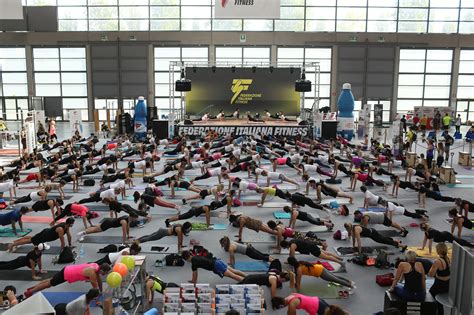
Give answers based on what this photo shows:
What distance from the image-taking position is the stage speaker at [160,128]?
2708 centimetres

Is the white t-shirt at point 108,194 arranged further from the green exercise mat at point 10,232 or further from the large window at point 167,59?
the large window at point 167,59

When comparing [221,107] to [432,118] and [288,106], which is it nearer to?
[288,106]

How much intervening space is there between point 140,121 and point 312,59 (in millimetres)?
13746

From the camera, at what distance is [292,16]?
3350cm

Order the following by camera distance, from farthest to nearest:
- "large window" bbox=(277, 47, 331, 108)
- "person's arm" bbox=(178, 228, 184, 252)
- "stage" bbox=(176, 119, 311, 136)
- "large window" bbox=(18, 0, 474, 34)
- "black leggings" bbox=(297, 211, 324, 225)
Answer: "large window" bbox=(277, 47, 331, 108) < "large window" bbox=(18, 0, 474, 34) < "stage" bbox=(176, 119, 311, 136) < "black leggings" bbox=(297, 211, 324, 225) < "person's arm" bbox=(178, 228, 184, 252)

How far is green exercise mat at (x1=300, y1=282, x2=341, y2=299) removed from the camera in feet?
25.7

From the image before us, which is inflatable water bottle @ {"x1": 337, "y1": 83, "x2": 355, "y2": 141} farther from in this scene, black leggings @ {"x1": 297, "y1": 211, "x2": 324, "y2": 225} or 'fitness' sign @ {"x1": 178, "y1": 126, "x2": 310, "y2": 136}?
black leggings @ {"x1": 297, "y1": 211, "x2": 324, "y2": 225}

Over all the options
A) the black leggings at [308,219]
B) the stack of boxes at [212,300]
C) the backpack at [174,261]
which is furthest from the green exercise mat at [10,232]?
the black leggings at [308,219]

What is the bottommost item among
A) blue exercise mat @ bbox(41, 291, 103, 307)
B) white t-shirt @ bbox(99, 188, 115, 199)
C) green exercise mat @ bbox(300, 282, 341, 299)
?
blue exercise mat @ bbox(41, 291, 103, 307)

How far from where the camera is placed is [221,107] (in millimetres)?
30703

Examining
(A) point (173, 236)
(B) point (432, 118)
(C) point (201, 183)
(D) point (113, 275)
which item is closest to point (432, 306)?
(D) point (113, 275)

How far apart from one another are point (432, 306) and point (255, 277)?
2.52 meters

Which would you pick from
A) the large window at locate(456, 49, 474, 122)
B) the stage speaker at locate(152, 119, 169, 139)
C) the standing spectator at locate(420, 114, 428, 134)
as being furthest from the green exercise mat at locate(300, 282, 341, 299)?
the large window at locate(456, 49, 474, 122)

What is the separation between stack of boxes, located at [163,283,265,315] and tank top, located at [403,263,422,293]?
80.6 inches
